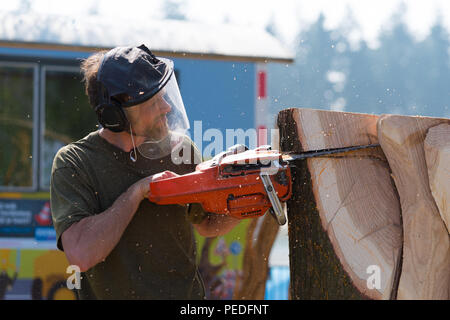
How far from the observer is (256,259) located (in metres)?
4.12

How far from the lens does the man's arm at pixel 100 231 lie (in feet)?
6.52

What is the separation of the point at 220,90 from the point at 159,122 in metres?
2.85

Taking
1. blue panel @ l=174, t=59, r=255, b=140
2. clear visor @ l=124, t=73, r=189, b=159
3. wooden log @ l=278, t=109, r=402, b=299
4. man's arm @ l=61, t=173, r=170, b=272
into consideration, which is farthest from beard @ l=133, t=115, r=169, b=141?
blue panel @ l=174, t=59, r=255, b=140

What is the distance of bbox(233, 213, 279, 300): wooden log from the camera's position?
4070mm

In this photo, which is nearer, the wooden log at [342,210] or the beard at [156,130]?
the wooden log at [342,210]

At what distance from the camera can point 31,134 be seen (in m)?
5.02

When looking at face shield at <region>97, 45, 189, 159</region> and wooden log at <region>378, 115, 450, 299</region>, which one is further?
face shield at <region>97, 45, 189, 159</region>

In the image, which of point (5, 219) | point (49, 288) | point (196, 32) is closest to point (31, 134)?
point (5, 219)

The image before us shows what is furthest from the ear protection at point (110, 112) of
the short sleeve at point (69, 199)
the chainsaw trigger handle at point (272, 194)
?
the chainsaw trigger handle at point (272, 194)

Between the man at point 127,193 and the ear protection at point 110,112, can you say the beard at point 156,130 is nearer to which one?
the man at point 127,193

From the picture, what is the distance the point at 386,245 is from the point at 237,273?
3089mm

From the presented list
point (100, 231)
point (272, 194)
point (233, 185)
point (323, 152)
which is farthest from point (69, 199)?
point (323, 152)

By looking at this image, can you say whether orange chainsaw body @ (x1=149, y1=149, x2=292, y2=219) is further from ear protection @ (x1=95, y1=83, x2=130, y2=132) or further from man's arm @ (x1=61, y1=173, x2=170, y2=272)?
ear protection @ (x1=95, y1=83, x2=130, y2=132)
